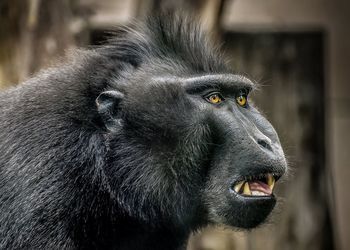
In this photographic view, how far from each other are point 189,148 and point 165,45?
93 centimetres

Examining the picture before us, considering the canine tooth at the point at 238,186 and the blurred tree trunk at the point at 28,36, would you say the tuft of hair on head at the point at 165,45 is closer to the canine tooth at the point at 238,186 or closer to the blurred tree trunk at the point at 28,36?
the canine tooth at the point at 238,186

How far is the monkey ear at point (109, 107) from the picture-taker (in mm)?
6586

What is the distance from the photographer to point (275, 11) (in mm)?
12508

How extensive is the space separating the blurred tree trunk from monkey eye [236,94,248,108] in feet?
9.24

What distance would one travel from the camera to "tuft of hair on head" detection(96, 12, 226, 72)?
688cm

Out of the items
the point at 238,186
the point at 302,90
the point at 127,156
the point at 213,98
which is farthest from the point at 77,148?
the point at 302,90

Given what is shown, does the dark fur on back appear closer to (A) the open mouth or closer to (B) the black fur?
(B) the black fur

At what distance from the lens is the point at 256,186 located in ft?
20.7

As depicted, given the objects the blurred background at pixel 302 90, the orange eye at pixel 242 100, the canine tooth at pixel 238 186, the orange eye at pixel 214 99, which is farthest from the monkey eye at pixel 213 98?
the blurred background at pixel 302 90

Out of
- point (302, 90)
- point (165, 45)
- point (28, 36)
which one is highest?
point (165, 45)

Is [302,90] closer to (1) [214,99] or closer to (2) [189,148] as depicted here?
(1) [214,99]

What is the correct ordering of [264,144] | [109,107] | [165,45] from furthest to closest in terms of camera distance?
[165,45] < [109,107] < [264,144]

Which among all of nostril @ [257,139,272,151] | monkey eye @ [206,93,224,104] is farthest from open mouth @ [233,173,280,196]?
monkey eye @ [206,93,224,104]

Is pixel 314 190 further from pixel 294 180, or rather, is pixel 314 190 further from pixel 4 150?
pixel 4 150
